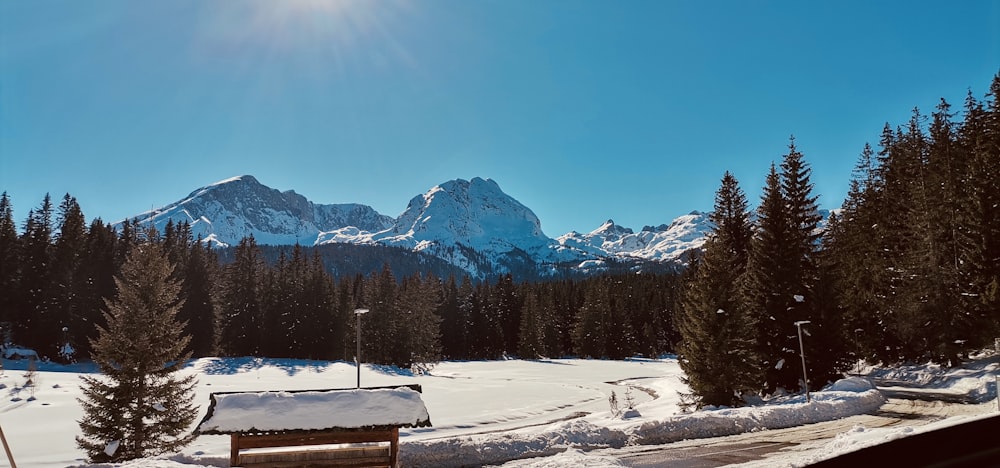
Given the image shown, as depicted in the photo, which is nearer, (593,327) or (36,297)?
(36,297)

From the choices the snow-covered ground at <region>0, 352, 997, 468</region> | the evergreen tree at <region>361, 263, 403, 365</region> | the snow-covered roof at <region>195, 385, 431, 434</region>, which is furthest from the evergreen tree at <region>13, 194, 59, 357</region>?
the snow-covered roof at <region>195, 385, 431, 434</region>

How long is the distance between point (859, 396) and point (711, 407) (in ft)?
22.1

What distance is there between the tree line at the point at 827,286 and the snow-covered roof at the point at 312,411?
21295 millimetres

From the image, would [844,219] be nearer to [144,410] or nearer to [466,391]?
[466,391]

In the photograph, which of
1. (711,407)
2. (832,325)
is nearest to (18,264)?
(711,407)

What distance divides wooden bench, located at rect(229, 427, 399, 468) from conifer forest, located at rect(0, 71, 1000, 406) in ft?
48.2

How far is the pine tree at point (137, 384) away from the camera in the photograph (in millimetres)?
22328

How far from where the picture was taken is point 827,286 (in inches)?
1373

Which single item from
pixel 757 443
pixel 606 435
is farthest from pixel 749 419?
pixel 606 435

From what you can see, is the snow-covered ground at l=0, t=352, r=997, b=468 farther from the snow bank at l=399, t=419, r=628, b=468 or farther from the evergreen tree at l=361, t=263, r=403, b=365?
the evergreen tree at l=361, t=263, r=403, b=365

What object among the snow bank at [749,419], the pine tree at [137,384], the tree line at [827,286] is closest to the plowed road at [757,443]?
the snow bank at [749,419]

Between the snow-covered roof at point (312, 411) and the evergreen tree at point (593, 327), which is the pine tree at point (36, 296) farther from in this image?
the evergreen tree at point (593, 327)

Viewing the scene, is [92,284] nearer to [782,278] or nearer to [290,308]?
[290,308]

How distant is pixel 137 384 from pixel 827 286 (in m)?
37.4
